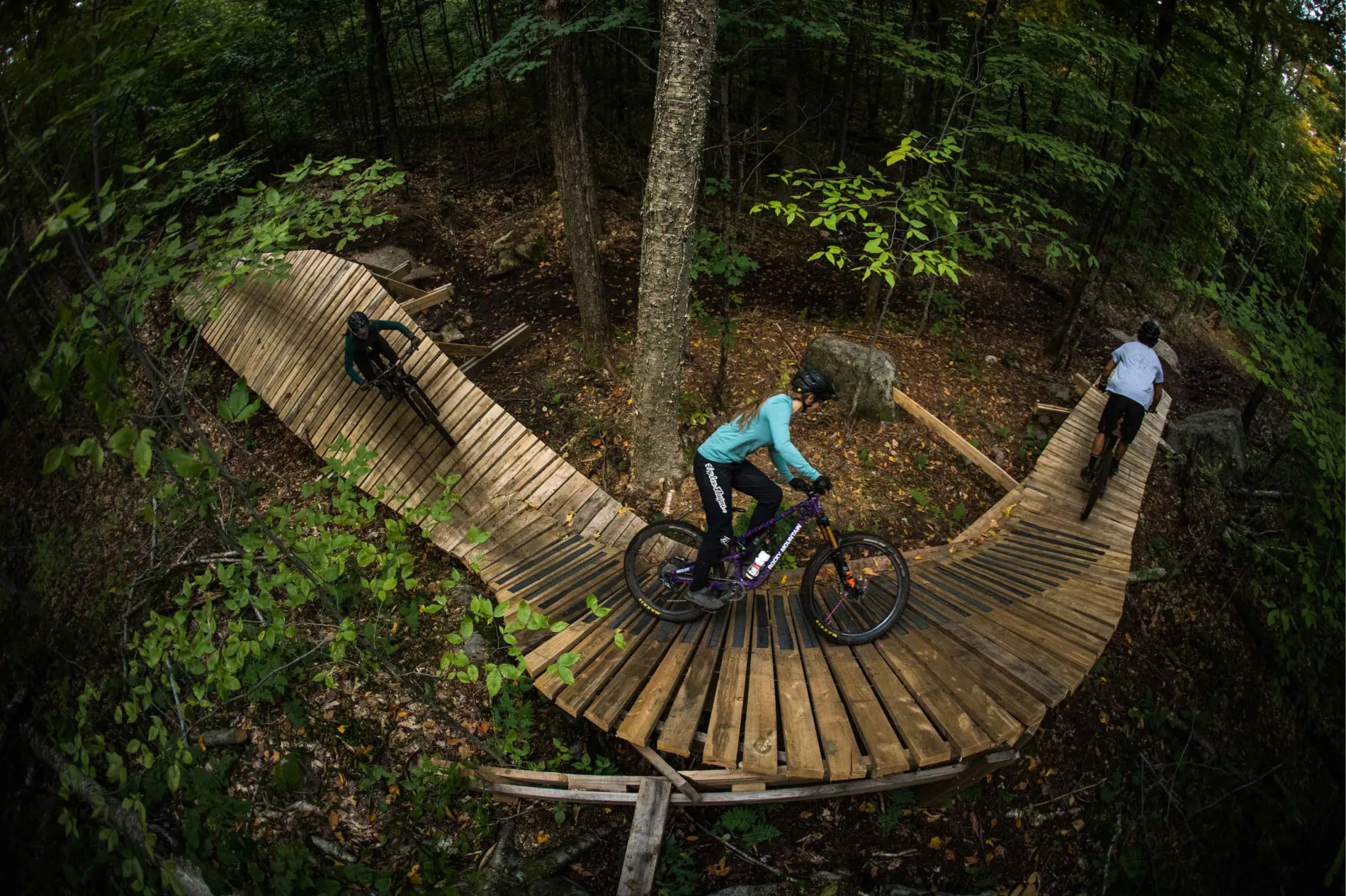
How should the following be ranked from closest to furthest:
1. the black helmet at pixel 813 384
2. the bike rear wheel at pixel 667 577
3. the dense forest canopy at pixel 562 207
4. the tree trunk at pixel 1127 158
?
the dense forest canopy at pixel 562 207
the black helmet at pixel 813 384
the bike rear wheel at pixel 667 577
the tree trunk at pixel 1127 158

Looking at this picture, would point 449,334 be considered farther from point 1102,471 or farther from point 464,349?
point 1102,471

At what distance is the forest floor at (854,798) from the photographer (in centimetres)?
508

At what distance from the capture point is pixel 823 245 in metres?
12.0

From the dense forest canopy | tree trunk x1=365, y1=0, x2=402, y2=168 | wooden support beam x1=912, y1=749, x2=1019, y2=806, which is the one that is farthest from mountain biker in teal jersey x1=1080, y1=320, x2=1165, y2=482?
tree trunk x1=365, y1=0, x2=402, y2=168

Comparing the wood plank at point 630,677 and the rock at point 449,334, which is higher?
the rock at point 449,334

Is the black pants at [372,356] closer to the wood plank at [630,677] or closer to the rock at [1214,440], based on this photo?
the wood plank at [630,677]

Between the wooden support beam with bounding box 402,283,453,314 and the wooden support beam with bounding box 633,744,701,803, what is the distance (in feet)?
21.2

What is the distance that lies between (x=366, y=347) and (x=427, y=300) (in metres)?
2.57

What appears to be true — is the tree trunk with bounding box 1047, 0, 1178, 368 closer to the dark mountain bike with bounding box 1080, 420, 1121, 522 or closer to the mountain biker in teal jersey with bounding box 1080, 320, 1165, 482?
the mountain biker in teal jersey with bounding box 1080, 320, 1165, 482

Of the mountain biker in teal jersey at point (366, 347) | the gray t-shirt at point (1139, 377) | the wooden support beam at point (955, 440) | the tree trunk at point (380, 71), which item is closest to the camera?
the mountain biker in teal jersey at point (366, 347)

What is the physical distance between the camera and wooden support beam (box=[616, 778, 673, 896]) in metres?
4.41

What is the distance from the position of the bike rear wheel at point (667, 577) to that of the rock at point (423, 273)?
23.8ft

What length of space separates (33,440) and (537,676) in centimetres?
530

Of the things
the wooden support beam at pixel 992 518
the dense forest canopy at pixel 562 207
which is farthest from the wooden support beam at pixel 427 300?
the wooden support beam at pixel 992 518
